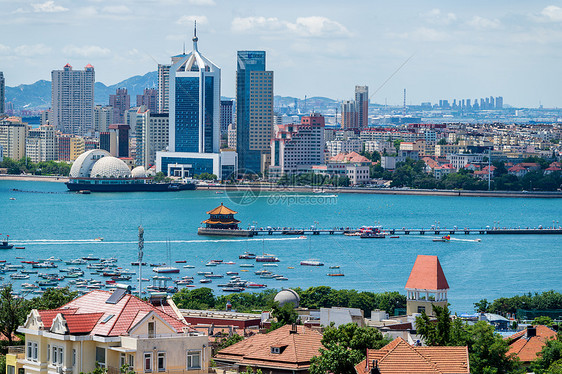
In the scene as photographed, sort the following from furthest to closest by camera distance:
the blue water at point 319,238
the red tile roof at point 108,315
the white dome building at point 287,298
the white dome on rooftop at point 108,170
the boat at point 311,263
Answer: the white dome on rooftop at point 108,170 → the boat at point 311,263 → the blue water at point 319,238 → the white dome building at point 287,298 → the red tile roof at point 108,315

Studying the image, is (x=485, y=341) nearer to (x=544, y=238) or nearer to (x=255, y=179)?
(x=544, y=238)

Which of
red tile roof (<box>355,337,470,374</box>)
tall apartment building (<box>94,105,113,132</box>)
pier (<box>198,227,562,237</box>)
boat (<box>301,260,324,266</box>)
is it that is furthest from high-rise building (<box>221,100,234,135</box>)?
red tile roof (<box>355,337,470,374</box>)

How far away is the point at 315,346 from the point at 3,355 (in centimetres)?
249

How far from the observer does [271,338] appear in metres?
10.1

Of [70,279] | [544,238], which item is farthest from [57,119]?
[70,279]

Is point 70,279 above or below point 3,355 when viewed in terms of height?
below

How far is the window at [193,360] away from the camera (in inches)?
313

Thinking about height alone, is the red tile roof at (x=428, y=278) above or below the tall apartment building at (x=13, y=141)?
below

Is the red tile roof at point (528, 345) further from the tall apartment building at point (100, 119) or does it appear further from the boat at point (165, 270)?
the tall apartment building at point (100, 119)

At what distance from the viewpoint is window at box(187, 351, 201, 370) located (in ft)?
26.1

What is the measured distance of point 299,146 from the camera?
284ft

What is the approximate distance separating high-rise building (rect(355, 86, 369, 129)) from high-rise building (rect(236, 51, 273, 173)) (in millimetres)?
52612

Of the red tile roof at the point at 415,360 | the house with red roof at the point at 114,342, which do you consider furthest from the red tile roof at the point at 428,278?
the house with red roof at the point at 114,342

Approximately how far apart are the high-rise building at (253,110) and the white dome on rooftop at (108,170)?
14.3 meters
